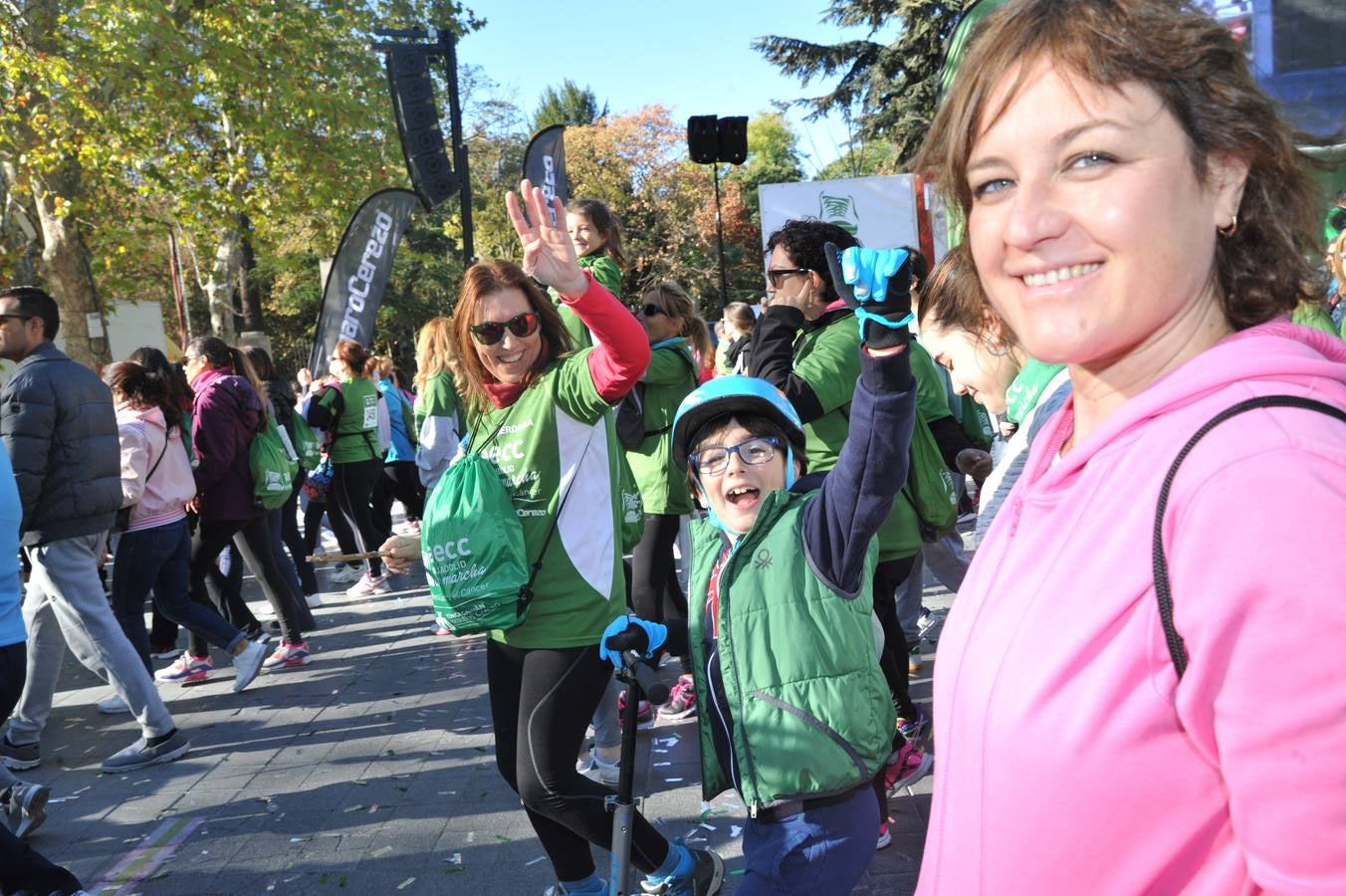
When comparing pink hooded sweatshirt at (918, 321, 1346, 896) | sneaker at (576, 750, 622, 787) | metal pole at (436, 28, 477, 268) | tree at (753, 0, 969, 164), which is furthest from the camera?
tree at (753, 0, 969, 164)

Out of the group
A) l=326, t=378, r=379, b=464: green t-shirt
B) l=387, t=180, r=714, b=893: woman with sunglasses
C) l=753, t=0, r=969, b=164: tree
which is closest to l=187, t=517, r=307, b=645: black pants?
l=326, t=378, r=379, b=464: green t-shirt

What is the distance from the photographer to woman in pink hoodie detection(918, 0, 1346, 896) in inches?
33.1

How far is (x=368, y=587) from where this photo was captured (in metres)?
9.22

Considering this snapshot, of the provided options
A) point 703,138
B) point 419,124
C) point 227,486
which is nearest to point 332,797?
point 227,486

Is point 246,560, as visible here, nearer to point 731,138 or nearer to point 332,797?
point 332,797

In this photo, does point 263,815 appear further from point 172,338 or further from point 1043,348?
point 172,338

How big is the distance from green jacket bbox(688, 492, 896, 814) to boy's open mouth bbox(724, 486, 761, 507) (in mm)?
110

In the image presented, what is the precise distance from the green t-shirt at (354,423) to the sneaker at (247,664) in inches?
118

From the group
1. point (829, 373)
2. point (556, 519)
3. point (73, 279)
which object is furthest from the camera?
point (73, 279)

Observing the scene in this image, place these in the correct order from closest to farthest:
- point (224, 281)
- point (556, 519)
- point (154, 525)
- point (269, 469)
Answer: point (556, 519)
point (154, 525)
point (269, 469)
point (224, 281)

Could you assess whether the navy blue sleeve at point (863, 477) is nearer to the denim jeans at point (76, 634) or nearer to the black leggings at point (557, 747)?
the black leggings at point (557, 747)

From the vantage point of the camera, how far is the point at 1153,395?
39.0 inches

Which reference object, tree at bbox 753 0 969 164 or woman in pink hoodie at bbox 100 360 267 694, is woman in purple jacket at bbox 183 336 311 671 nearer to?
woman in pink hoodie at bbox 100 360 267 694

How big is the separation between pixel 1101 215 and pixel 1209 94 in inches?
6.8
